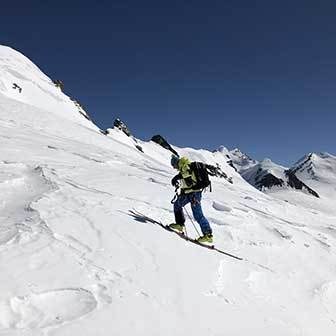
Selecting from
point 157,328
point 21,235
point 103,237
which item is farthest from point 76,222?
point 157,328

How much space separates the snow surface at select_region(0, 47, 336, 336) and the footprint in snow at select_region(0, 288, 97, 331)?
0.05 ft

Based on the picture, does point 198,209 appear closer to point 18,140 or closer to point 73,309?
point 73,309

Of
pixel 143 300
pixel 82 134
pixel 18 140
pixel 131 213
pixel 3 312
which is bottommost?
pixel 3 312

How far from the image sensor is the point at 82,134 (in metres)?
34.8

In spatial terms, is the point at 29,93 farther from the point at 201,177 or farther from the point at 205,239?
the point at 205,239

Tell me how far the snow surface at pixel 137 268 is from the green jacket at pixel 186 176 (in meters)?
1.26

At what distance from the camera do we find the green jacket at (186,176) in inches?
416

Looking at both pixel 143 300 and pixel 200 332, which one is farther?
pixel 143 300

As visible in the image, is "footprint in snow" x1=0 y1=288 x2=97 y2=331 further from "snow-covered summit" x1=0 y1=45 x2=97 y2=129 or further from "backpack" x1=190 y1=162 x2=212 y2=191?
"snow-covered summit" x1=0 y1=45 x2=97 y2=129

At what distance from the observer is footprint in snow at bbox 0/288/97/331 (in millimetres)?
5603

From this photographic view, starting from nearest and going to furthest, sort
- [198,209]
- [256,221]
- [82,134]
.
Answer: [198,209]
[256,221]
[82,134]

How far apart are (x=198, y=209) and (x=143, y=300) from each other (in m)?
4.35

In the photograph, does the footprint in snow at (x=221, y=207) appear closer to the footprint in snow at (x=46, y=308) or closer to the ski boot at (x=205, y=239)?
the ski boot at (x=205, y=239)

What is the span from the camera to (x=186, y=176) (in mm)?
10586
